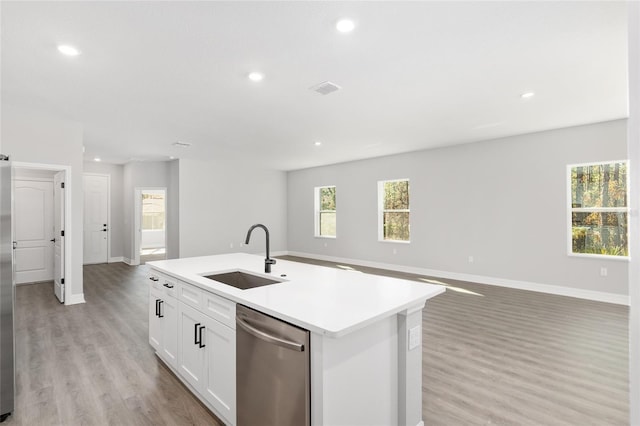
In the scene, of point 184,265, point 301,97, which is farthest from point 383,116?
→ point 184,265

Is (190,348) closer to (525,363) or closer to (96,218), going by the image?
(525,363)

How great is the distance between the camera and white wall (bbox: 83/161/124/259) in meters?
8.61

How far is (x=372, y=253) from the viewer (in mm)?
7828

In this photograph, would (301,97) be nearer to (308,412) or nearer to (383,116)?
(383,116)

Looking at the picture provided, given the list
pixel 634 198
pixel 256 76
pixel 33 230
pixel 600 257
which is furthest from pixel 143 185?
pixel 600 257

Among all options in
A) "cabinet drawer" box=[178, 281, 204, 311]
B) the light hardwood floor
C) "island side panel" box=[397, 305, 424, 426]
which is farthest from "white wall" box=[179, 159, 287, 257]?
"island side panel" box=[397, 305, 424, 426]

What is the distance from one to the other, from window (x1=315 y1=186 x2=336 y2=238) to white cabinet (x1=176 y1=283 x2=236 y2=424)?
658cm

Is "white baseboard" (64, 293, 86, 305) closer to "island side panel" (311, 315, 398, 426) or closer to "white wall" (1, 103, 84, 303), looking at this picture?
"white wall" (1, 103, 84, 303)

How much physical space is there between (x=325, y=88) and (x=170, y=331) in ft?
8.94

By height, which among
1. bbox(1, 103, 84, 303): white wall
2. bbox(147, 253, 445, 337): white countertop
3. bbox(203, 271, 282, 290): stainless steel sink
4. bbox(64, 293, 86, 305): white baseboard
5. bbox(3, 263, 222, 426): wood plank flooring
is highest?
bbox(1, 103, 84, 303): white wall

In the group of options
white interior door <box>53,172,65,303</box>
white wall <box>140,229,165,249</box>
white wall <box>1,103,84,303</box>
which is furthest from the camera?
white wall <box>140,229,165,249</box>

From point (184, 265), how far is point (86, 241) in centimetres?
707

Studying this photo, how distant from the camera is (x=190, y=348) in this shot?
237cm

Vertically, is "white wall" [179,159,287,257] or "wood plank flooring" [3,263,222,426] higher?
"white wall" [179,159,287,257]
